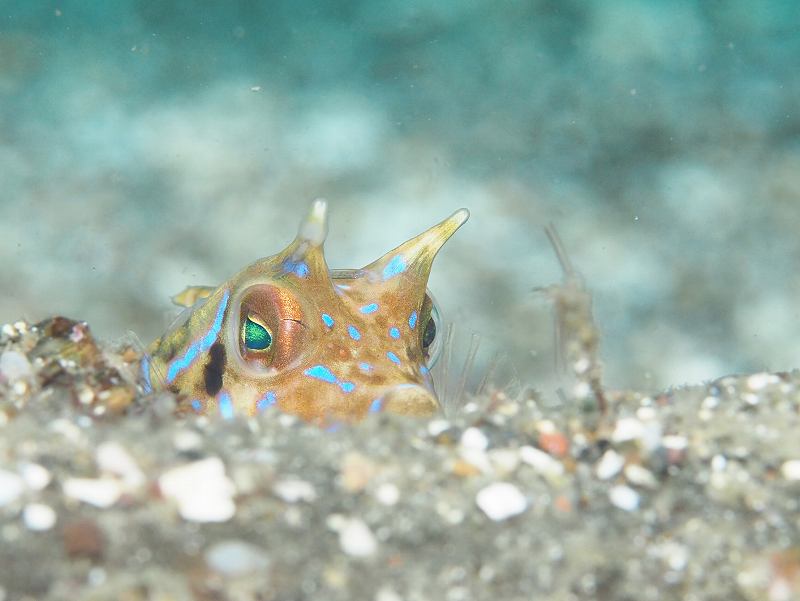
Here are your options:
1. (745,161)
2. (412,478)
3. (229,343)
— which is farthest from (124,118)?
(412,478)

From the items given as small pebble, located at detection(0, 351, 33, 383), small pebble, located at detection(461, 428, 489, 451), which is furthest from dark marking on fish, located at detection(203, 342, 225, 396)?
small pebble, located at detection(461, 428, 489, 451)

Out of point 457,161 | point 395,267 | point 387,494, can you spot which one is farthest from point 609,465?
point 457,161

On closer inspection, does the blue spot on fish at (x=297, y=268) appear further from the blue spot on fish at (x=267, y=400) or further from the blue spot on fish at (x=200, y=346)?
the blue spot on fish at (x=267, y=400)

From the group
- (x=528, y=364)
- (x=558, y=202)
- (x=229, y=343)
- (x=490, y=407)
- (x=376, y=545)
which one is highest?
(x=376, y=545)

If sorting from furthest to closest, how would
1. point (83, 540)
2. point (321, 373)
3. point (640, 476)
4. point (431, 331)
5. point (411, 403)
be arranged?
point (431, 331) → point (321, 373) → point (411, 403) → point (640, 476) → point (83, 540)

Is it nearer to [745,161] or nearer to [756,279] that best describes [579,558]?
[756,279]

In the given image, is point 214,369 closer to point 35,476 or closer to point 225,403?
point 225,403

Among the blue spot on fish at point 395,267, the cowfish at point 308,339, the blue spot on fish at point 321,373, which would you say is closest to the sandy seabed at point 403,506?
the cowfish at point 308,339
